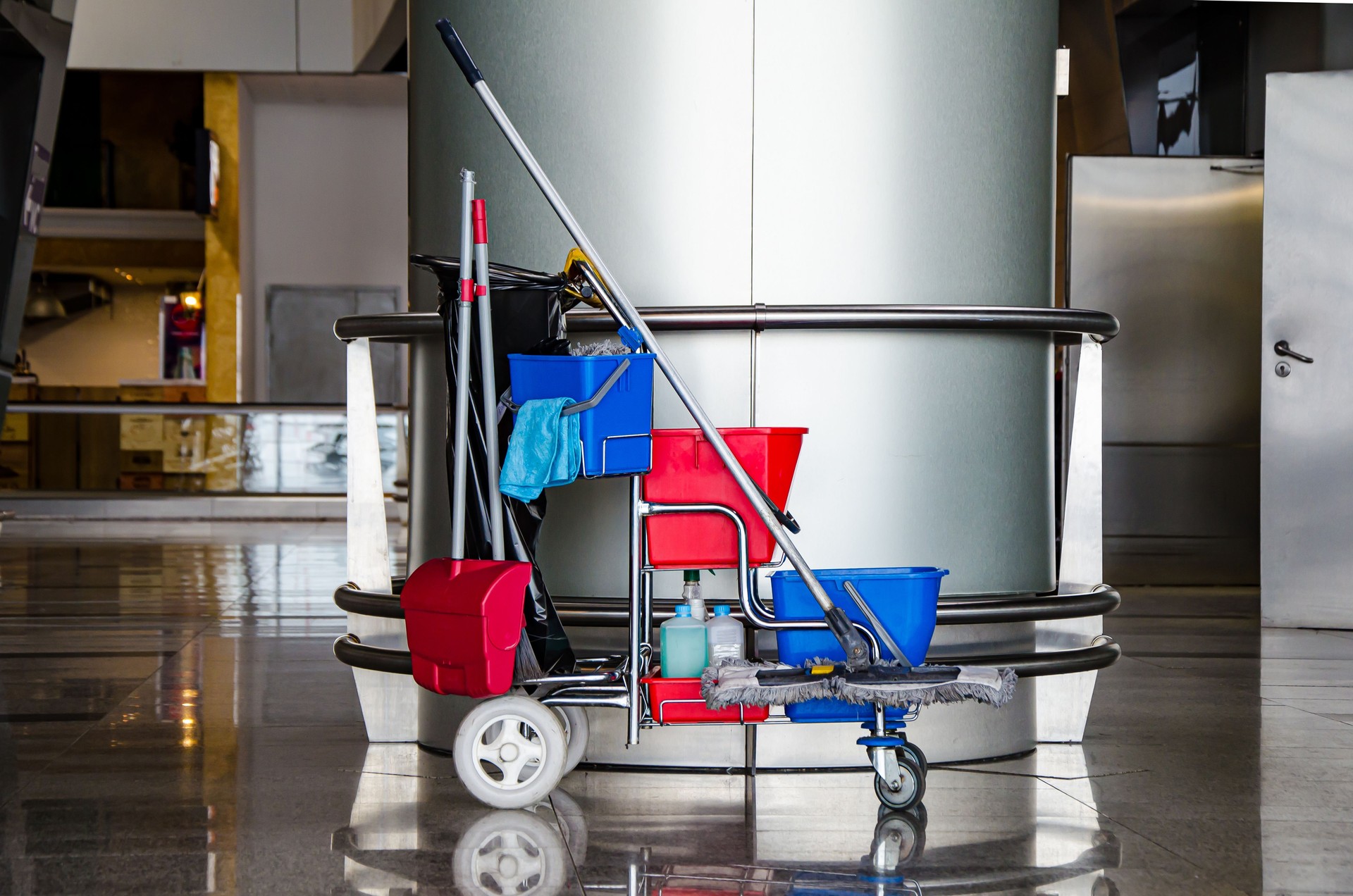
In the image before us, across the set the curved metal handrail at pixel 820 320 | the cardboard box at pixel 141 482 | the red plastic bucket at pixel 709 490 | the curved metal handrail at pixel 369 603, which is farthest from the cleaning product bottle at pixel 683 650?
the cardboard box at pixel 141 482

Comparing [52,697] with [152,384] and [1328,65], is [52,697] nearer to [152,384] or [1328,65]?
[1328,65]

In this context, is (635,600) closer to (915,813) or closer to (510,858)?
(510,858)

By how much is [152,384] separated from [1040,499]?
13290 mm

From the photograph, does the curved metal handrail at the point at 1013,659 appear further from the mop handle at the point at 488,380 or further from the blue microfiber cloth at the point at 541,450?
the blue microfiber cloth at the point at 541,450

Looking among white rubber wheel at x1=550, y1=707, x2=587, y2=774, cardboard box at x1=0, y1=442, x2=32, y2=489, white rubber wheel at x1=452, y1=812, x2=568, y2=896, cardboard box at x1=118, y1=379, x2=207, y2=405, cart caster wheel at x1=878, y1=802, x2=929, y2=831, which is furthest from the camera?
cardboard box at x1=118, y1=379, x2=207, y2=405

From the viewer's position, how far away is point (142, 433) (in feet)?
38.7

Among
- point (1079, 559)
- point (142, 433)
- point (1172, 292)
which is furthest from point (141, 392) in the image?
point (1079, 559)

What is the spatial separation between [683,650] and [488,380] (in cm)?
64

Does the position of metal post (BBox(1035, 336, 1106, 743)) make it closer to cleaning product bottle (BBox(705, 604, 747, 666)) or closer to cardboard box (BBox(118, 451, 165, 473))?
cleaning product bottle (BBox(705, 604, 747, 666))

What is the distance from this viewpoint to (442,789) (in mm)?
2482

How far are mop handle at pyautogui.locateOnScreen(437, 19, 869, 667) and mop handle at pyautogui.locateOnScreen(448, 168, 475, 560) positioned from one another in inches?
5.5

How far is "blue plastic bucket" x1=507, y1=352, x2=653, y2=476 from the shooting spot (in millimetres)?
2160

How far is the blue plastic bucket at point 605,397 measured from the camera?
216 centimetres

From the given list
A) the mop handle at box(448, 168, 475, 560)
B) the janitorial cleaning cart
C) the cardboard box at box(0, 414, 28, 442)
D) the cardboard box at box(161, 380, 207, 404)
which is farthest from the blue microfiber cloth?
the cardboard box at box(161, 380, 207, 404)
